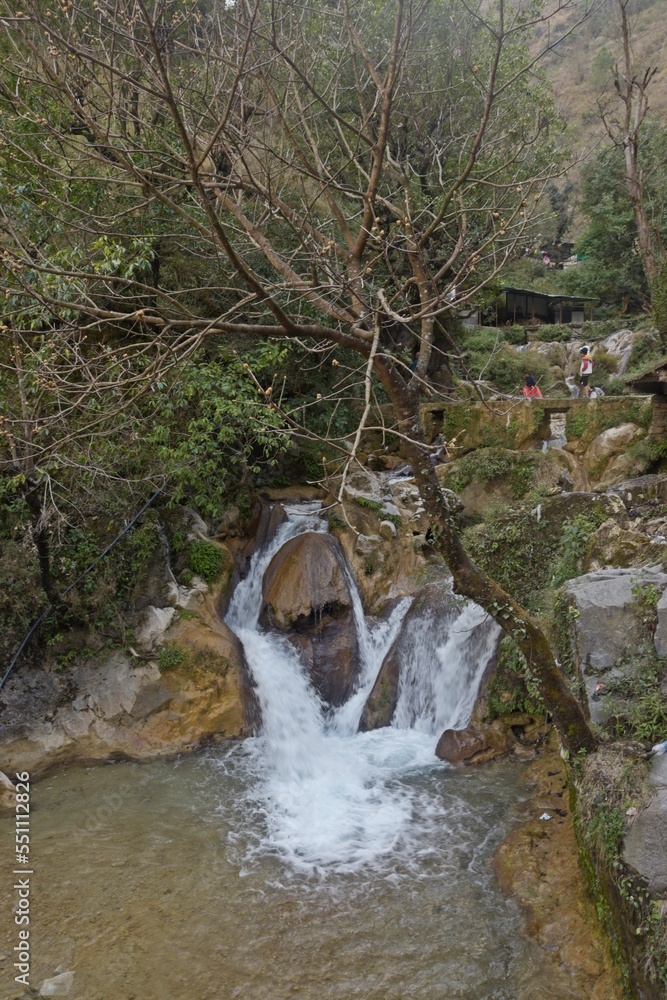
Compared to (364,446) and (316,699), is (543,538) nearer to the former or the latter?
(316,699)

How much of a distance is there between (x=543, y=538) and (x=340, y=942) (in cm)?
523

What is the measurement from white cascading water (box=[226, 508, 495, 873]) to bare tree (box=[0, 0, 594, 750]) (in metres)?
2.64

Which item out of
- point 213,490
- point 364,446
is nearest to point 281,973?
point 213,490

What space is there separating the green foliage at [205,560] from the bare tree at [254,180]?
2.87 metres

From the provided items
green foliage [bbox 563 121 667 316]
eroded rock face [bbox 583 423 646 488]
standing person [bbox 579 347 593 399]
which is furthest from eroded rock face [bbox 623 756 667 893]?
green foliage [bbox 563 121 667 316]

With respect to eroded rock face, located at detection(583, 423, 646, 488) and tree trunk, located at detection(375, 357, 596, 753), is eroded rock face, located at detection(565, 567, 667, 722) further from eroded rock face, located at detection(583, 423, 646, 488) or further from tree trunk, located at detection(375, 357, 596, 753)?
eroded rock face, located at detection(583, 423, 646, 488)

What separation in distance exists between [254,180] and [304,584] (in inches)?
236

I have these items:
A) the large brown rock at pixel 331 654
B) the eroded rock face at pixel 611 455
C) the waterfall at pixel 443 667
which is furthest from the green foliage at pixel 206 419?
the eroded rock face at pixel 611 455

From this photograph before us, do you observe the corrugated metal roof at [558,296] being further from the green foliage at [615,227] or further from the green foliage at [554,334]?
the green foliage at [554,334]

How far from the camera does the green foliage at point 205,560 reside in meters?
9.54

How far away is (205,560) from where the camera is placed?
31.5 feet

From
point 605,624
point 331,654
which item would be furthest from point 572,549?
point 331,654

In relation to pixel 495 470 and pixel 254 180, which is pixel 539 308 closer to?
pixel 495 470

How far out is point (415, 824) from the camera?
6754 mm
